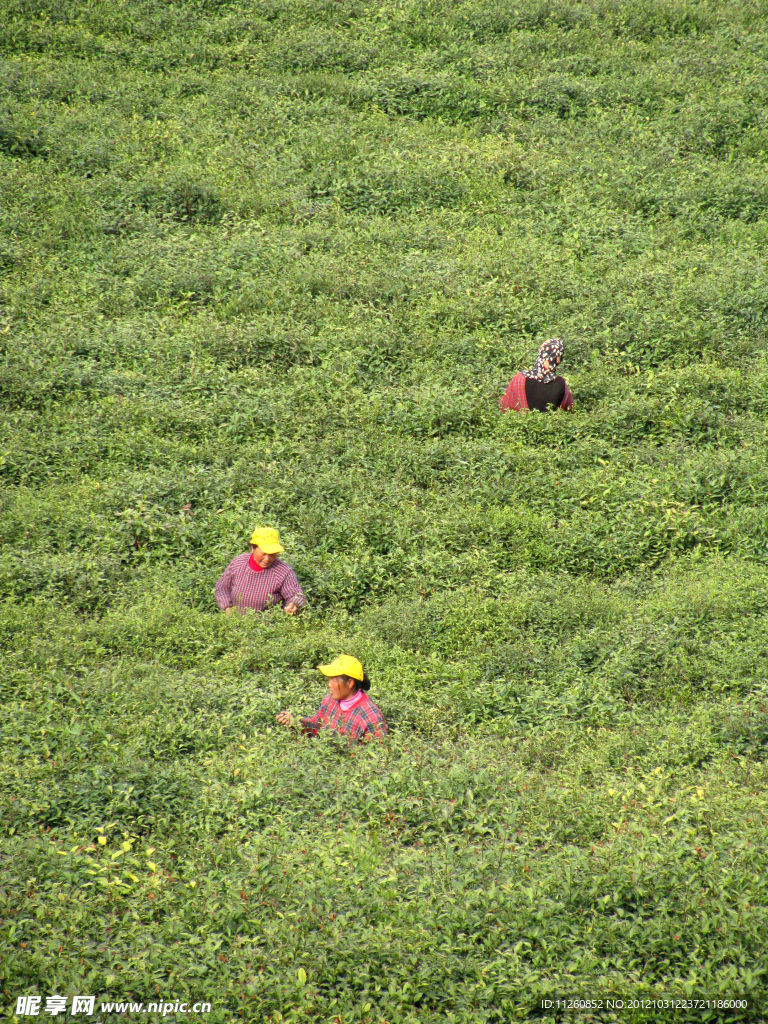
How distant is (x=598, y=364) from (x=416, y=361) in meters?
2.70

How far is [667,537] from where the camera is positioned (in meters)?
11.3

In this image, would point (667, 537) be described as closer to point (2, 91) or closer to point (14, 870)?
point (14, 870)

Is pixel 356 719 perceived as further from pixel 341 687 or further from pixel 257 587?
pixel 257 587

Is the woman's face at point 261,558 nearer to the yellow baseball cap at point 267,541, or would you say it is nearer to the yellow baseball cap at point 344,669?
the yellow baseball cap at point 267,541

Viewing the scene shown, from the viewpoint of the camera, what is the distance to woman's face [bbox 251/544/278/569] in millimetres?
10212

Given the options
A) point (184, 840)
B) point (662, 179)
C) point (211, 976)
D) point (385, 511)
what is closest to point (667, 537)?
point (385, 511)

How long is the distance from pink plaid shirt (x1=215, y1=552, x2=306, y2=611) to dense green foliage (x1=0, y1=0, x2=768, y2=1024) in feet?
1.00

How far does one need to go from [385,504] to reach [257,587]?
89.4 inches

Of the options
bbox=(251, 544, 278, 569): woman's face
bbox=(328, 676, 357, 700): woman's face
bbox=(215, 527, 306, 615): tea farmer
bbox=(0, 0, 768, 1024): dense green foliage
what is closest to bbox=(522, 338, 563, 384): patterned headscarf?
bbox=(0, 0, 768, 1024): dense green foliage

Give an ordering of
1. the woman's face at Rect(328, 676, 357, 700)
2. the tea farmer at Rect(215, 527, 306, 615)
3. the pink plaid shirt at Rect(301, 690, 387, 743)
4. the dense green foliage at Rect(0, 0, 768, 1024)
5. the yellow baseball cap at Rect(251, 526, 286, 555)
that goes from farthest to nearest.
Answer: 1. the tea farmer at Rect(215, 527, 306, 615)
2. the yellow baseball cap at Rect(251, 526, 286, 555)
3. the pink plaid shirt at Rect(301, 690, 387, 743)
4. the woman's face at Rect(328, 676, 357, 700)
5. the dense green foliage at Rect(0, 0, 768, 1024)

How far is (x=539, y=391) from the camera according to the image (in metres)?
13.5

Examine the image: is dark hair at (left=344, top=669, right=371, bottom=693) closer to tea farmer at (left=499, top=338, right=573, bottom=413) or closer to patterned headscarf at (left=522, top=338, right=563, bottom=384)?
tea farmer at (left=499, top=338, right=573, bottom=413)

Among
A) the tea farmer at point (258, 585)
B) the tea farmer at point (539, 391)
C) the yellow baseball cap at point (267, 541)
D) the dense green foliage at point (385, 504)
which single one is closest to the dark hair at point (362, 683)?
the dense green foliage at point (385, 504)

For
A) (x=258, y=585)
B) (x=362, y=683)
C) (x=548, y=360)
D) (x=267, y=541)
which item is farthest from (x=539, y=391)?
(x=362, y=683)
